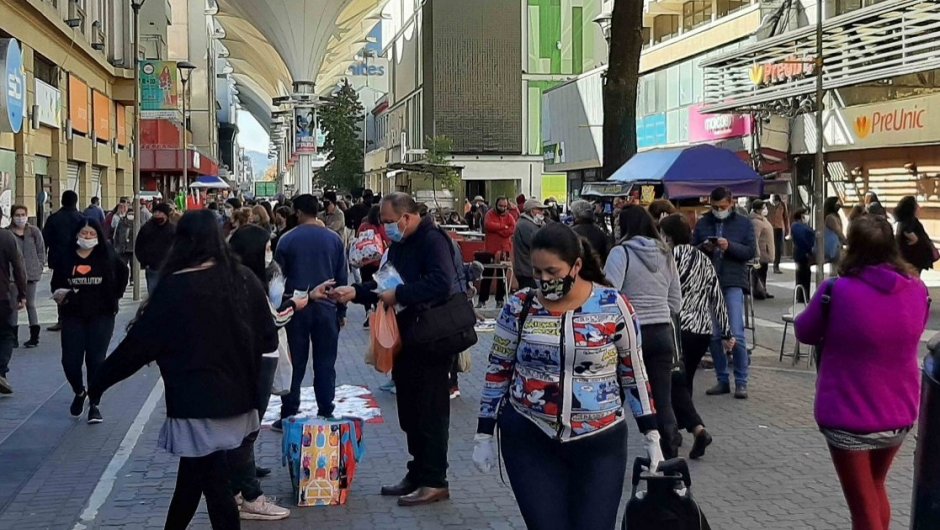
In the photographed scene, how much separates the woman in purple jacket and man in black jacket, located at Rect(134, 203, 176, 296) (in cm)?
1059

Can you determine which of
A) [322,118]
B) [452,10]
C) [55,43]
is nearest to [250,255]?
[55,43]

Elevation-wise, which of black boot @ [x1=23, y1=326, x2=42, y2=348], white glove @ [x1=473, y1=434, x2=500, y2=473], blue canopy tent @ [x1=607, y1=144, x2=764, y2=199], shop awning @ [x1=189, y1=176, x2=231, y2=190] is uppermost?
shop awning @ [x1=189, y1=176, x2=231, y2=190]

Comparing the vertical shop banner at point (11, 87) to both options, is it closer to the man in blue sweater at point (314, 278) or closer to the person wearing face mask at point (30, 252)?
the person wearing face mask at point (30, 252)

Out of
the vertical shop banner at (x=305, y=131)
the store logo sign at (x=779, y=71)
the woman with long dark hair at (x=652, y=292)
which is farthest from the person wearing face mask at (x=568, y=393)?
the vertical shop banner at (x=305, y=131)

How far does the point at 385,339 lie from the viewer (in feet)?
22.1

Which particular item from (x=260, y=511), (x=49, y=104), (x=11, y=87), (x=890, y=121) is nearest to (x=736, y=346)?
(x=260, y=511)

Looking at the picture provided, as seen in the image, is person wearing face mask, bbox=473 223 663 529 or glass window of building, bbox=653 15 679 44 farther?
glass window of building, bbox=653 15 679 44

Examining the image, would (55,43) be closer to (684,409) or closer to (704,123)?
(704,123)

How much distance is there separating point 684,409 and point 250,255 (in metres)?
3.25

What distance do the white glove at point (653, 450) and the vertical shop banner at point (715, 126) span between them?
27459mm

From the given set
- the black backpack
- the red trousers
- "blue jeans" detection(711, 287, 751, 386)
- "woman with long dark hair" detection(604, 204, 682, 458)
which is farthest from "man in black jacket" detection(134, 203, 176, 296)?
the black backpack

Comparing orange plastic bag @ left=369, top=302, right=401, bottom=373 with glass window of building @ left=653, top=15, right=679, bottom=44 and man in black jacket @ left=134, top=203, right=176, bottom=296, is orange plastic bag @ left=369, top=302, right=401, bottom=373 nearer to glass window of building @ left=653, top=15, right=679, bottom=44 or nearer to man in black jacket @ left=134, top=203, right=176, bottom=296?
man in black jacket @ left=134, top=203, right=176, bottom=296

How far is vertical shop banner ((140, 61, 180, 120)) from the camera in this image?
36531mm

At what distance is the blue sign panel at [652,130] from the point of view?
39062 millimetres
